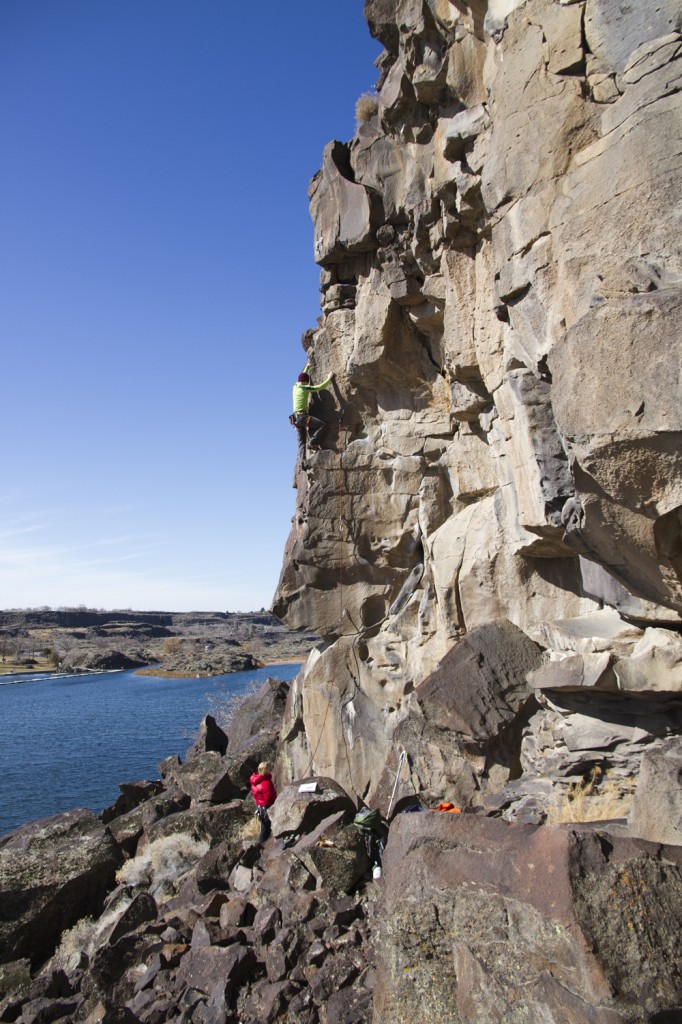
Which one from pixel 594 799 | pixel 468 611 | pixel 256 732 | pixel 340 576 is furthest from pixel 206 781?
pixel 594 799

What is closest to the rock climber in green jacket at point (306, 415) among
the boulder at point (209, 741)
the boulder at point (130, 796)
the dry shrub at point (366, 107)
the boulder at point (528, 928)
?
the dry shrub at point (366, 107)

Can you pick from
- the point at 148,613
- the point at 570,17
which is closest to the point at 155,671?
the point at 148,613

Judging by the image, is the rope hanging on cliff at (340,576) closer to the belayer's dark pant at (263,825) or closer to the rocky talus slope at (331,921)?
the rocky talus slope at (331,921)

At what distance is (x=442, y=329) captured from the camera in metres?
12.4

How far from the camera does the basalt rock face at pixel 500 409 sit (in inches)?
245

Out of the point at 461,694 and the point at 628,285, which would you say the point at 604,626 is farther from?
the point at 628,285

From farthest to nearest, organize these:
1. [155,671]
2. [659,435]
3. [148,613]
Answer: [148,613], [155,671], [659,435]

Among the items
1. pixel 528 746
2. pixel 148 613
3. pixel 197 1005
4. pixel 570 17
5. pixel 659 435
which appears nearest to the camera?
pixel 659 435

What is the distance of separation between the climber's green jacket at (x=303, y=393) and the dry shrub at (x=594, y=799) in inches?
348

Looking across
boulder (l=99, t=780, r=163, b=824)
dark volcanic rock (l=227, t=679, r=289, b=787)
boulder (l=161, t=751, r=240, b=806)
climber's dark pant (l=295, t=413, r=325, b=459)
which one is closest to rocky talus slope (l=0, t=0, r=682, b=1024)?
boulder (l=161, t=751, r=240, b=806)

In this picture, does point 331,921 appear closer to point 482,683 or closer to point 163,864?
point 482,683

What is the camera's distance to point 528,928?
4.51m

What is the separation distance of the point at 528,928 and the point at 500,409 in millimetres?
6963

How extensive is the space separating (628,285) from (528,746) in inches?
247
